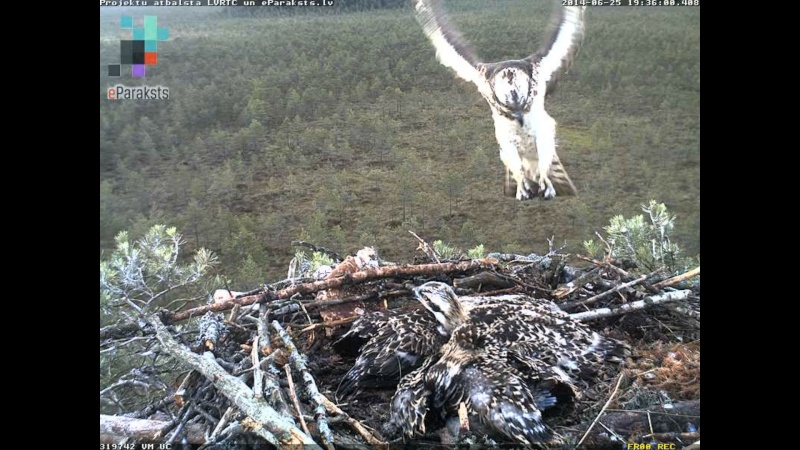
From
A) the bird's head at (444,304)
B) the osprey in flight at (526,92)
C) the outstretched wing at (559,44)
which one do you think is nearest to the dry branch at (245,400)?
the bird's head at (444,304)

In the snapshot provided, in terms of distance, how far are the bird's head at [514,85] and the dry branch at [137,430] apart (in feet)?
8.16

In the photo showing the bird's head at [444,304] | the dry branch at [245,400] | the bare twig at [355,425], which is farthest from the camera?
the bird's head at [444,304]

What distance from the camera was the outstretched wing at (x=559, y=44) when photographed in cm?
420

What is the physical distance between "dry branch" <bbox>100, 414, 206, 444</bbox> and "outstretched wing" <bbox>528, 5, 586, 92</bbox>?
276cm

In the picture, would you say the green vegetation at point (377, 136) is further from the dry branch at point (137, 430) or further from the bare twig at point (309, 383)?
the dry branch at point (137, 430)

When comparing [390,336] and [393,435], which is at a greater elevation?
[390,336]

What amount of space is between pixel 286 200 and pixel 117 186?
0.97 metres

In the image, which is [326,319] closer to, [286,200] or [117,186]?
Answer: [286,200]

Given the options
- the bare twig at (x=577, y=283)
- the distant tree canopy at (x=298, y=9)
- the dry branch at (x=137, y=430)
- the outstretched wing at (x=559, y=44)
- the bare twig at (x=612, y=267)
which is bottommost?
the dry branch at (x=137, y=430)

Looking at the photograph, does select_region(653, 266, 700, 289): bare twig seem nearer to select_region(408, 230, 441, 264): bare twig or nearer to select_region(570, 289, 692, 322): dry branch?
select_region(570, 289, 692, 322): dry branch

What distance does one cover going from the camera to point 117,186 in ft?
13.5

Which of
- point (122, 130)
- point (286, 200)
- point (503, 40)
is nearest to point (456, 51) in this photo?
point (503, 40)

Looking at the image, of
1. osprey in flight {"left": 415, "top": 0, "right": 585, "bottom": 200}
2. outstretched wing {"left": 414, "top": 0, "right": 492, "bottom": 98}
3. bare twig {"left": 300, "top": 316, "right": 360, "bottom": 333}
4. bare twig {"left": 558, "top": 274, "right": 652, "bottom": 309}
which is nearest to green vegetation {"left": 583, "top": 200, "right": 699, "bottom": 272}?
bare twig {"left": 558, "top": 274, "right": 652, "bottom": 309}

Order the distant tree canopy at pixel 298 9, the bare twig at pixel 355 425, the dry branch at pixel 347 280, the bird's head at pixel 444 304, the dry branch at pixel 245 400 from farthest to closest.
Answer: the distant tree canopy at pixel 298 9, the dry branch at pixel 347 280, the bird's head at pixel 444 304, the bare twig at pixel 355 425, the dry branch at pixel 245 400
